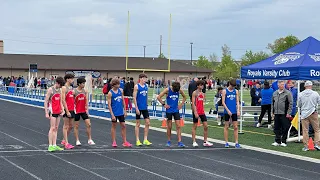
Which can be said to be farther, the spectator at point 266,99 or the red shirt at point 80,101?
the spectator at point 266,99

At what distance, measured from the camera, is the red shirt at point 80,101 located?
14055mm

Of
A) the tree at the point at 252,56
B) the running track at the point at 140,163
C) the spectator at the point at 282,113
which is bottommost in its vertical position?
the running track at the point at 140,163

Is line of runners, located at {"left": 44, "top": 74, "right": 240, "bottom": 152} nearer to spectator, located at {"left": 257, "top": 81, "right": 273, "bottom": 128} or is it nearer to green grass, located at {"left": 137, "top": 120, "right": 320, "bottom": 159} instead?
green grass, located at {"left": 137, "top": 120, "right": 320, "bottom": 159}

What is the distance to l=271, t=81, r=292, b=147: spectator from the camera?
1518 centimetres

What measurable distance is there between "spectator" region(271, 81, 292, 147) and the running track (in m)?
1.55

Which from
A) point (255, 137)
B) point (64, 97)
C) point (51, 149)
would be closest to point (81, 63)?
point (255, 137)

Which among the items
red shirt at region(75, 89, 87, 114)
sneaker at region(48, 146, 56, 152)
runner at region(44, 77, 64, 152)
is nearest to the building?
red shirt at region(75, 89, 87, 114)

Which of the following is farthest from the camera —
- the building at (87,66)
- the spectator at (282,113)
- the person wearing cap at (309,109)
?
the building at (87,66)

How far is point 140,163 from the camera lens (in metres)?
11.6

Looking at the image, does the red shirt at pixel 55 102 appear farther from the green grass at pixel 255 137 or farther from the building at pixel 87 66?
the building at pixel 87 66

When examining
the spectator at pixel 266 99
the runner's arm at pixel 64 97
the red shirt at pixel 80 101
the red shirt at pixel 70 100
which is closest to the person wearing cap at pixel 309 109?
the spectator at pixel 266 99

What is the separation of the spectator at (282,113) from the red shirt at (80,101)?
5.36 meters

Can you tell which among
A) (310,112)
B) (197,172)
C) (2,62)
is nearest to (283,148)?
(310,112)

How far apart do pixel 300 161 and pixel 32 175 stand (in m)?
6.24
